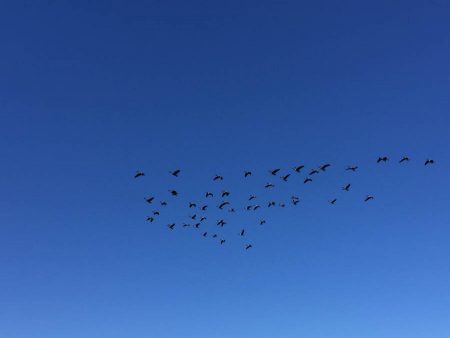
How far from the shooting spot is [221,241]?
66.3 m

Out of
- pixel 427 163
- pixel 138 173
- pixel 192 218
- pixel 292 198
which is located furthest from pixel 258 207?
pixel 427 163

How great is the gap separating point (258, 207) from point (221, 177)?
5906 mm

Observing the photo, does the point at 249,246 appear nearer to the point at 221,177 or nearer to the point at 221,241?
the point at 221,241

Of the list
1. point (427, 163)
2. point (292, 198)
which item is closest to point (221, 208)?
point (292, 198)

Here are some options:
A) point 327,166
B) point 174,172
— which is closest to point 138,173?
point 174,172

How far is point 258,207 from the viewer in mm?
64875

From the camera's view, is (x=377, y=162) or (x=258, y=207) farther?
(x=258, y=207)

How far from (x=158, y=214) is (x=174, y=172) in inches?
259

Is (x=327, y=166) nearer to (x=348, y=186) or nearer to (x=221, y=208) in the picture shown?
(x=348, y=186)

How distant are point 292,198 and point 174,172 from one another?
48.7 ft

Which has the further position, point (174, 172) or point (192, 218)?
point (192, 218)

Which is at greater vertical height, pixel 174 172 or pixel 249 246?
pixel 174 172

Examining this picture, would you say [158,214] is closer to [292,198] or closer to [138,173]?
[138,173]

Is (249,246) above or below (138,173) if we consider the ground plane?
below
